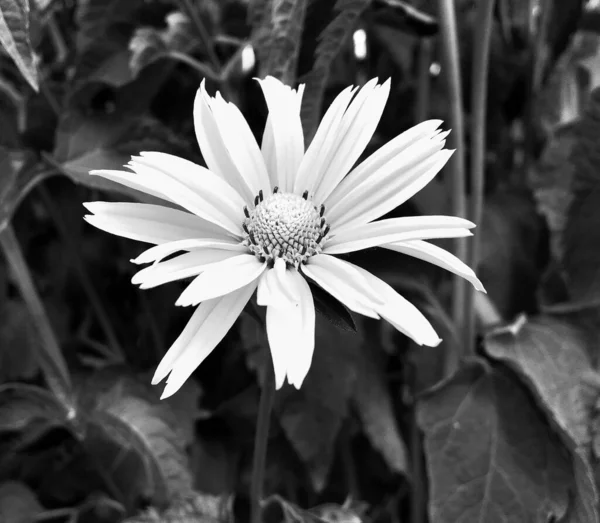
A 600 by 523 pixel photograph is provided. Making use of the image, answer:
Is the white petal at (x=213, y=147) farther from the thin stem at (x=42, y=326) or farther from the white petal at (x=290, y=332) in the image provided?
the thin stem at (x=42, y=326)

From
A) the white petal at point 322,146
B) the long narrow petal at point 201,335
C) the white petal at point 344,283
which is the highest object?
the white petal at point 322,146

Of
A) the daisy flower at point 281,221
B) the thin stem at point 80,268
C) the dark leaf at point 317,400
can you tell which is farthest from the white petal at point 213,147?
the thin stem at point 80,268

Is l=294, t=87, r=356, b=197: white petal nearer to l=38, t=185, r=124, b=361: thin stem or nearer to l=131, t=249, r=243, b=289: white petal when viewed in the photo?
l=131, t=249, r=243, b=289: white petal

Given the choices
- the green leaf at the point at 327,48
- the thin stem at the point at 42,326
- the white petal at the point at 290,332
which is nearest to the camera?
the white petal at the point at 290,332

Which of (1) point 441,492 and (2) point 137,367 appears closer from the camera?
(1) point 441,492

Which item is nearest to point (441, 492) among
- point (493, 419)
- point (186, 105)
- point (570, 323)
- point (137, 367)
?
point (493, 419)

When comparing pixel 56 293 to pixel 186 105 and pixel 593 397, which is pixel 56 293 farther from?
pixel 593 397
